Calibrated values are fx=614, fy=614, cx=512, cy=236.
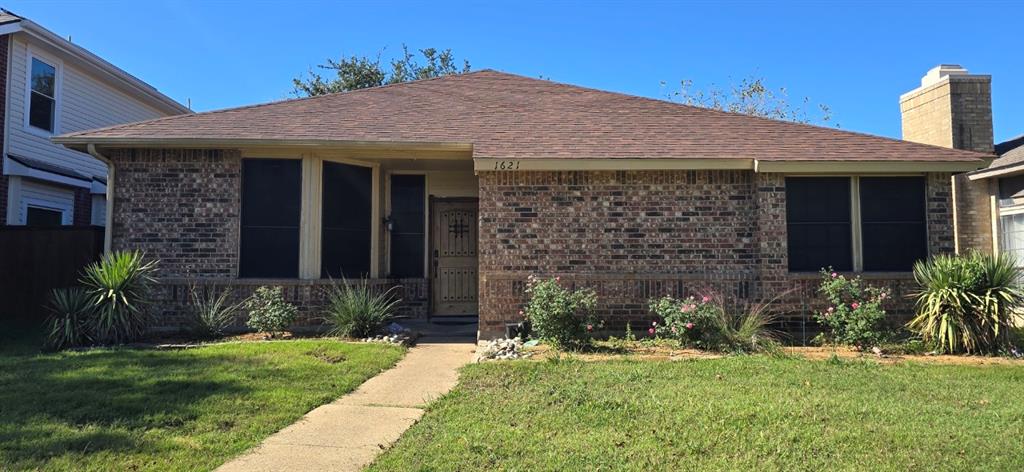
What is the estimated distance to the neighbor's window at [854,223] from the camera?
8969mm

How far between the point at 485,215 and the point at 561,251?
1219 millimetres

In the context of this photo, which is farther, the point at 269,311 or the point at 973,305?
the point at 269,311

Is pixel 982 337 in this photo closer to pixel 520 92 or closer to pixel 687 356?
pixel 687 356

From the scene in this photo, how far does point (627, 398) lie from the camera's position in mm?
5219

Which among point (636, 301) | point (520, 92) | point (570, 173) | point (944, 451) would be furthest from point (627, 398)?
point (520, 92)

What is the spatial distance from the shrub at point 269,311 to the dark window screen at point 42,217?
24.4 feet

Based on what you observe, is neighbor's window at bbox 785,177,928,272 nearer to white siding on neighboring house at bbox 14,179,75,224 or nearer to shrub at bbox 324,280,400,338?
shrub at bbox 324,280,400,338

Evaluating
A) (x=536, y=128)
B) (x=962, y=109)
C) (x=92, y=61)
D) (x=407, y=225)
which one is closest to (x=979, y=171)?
(x=962, y=109)

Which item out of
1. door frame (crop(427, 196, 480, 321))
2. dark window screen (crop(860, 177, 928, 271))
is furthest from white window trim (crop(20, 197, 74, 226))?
dark window screen (crop(860, 177, 928, 271))

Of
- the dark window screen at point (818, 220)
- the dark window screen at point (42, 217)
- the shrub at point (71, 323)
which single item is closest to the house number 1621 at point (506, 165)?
the dark window screen at point (818, 220)

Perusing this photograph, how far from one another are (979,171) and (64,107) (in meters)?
19.1

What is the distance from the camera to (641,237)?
29.3 ft

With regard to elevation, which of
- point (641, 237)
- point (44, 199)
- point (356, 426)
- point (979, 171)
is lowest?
point (356, 426)

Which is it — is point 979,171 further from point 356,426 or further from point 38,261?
point 38,261
